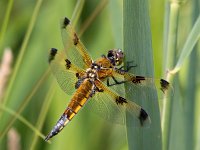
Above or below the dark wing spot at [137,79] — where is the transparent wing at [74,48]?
above

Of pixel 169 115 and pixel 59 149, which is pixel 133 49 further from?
pixel 59 149

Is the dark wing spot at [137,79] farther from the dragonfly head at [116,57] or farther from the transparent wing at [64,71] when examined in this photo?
the transparent wing at [64,71]

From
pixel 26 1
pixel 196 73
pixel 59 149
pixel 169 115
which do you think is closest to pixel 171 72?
pixel 169 115

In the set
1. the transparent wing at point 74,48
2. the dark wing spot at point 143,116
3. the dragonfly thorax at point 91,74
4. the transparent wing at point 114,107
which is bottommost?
the dark wing spot at point 143,116

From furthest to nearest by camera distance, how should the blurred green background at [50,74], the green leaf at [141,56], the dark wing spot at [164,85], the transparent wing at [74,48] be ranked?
the blurred green background at [50,74], the transparent wing at [74,48], the dark wing spot at [164,85], the green leaf at [141,56]

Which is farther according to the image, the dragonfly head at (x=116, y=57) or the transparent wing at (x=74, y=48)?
the transparent wing at (x=74, y=48)

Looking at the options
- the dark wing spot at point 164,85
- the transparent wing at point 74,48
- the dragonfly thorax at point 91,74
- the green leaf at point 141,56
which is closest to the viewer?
the green leaf at point 141,56

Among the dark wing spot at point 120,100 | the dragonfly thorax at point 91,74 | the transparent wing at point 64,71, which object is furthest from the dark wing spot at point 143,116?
the transparent wing at point 64,71
